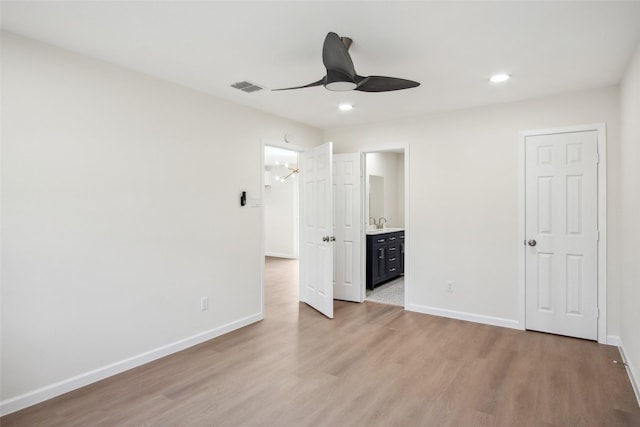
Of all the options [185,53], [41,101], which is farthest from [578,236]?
[41,101]

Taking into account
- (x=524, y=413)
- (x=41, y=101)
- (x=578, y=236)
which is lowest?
(x=524, y=413)

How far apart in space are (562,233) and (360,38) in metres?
2.86

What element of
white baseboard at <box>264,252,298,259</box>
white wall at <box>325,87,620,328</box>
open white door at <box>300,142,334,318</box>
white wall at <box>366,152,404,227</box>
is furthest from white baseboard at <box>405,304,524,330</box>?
white baseboard at <box>264,252,298,259</box>

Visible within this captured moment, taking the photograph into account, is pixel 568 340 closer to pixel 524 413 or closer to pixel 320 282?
pixel 524 413

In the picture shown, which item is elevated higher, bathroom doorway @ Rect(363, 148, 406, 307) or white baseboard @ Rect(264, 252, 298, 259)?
bathroom doorway @ Rect(363, 148, 406, 307)

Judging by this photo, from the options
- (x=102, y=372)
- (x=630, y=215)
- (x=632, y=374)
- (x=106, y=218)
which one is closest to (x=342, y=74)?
(x=106, y=218)

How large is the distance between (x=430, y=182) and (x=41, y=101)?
3.82m

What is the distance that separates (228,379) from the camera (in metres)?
2.83

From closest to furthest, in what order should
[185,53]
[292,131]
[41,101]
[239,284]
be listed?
1. [41,101]
2. [185,53]
3. [239,284]
4. [292,131]

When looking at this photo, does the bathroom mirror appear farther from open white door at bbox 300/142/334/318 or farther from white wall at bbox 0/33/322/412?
white wall at bbox 0/33/322/412

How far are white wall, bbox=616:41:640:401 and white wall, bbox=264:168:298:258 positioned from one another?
23.0ft

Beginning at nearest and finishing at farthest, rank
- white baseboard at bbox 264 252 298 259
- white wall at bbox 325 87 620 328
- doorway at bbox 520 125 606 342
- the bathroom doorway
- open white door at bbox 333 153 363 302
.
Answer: doorway at bbox 520 125 606 342
white wall at bbox 325 87 620 328
open white door at bbox 333 153 363 302
the bathroom doorway
white baseboard at bbox 264 252 298 259

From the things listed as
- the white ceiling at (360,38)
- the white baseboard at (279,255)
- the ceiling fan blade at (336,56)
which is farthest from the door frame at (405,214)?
the white baseboard at (279,255)

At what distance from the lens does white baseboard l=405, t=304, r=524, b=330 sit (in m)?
4.00
